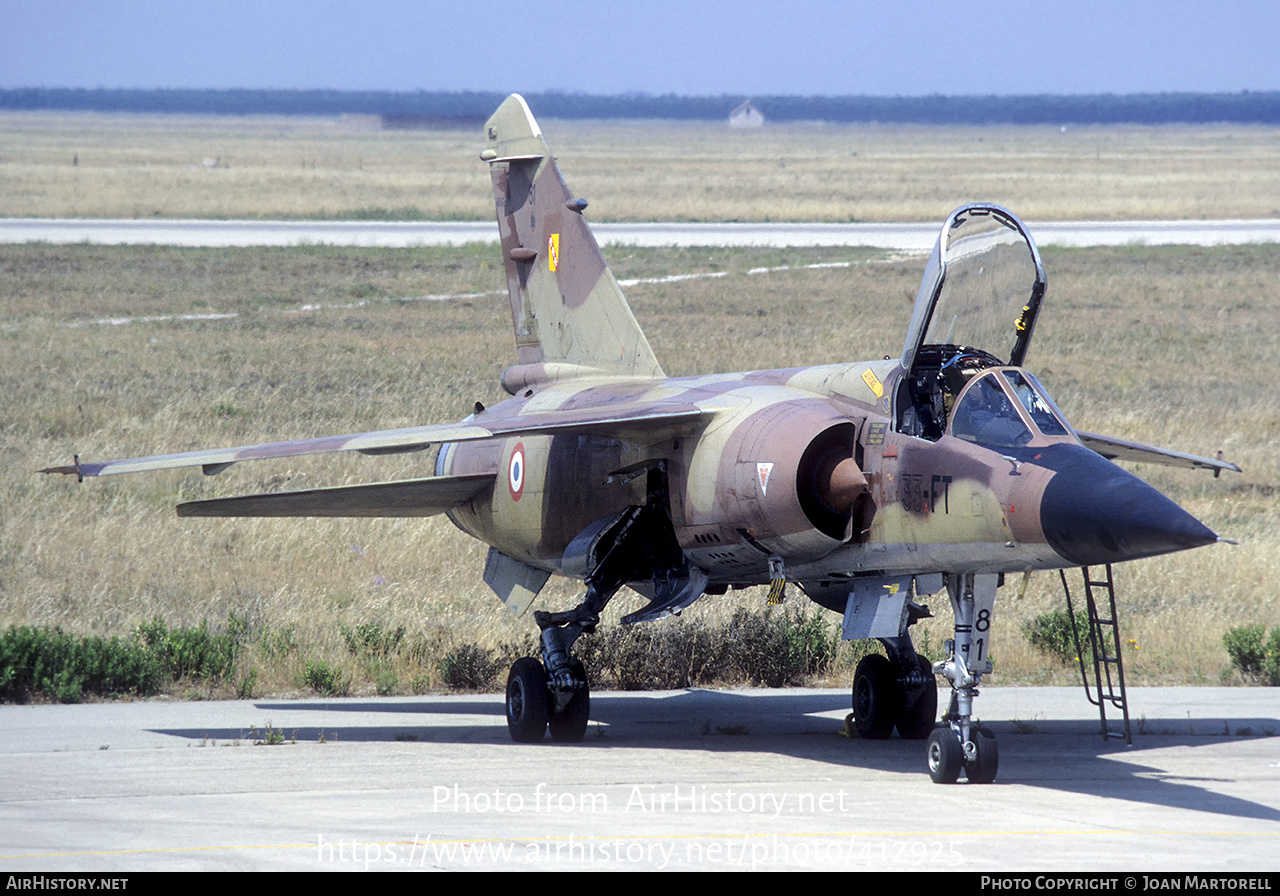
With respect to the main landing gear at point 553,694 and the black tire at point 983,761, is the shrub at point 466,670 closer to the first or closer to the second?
the main landing gear at point 553,694

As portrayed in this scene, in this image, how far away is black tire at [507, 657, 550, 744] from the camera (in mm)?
11938

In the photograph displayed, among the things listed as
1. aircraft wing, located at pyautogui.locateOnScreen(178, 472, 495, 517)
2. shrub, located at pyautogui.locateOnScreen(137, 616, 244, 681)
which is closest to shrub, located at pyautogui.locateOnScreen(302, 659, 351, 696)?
shrub, located at pyautogui.locateOnScreen(137, 616, 244, 681)

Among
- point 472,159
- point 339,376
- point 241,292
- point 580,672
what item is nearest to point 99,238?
point 241,292

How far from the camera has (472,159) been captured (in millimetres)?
140125

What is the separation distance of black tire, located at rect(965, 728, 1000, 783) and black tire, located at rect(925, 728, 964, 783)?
85mm

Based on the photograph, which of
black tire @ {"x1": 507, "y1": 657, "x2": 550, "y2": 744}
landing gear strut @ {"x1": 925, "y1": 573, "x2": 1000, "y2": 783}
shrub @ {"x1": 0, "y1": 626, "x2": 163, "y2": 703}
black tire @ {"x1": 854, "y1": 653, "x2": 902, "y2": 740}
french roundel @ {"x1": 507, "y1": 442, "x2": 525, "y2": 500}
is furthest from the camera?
shrub @ {"x1": 0, "y1": 626, "x2": 163, "y2": 703}

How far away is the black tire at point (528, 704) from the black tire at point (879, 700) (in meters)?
2.61

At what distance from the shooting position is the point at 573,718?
12.0 metres

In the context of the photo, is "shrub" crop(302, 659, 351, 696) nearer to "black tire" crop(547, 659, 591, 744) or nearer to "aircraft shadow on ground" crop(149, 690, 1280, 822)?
"aircraft shadow on ground" crop(149, 690, 1280, 822)

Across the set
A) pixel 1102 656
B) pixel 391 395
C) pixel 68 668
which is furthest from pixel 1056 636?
pixel 391 395

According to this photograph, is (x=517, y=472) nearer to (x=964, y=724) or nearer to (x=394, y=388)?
(x=964, y=724)

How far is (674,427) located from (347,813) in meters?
3.96

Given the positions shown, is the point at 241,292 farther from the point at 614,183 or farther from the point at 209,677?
the point at 614,183

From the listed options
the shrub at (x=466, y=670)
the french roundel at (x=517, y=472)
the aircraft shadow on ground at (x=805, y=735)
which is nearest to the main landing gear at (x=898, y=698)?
the aircraft shadow on ground at (x=805, y=735)
